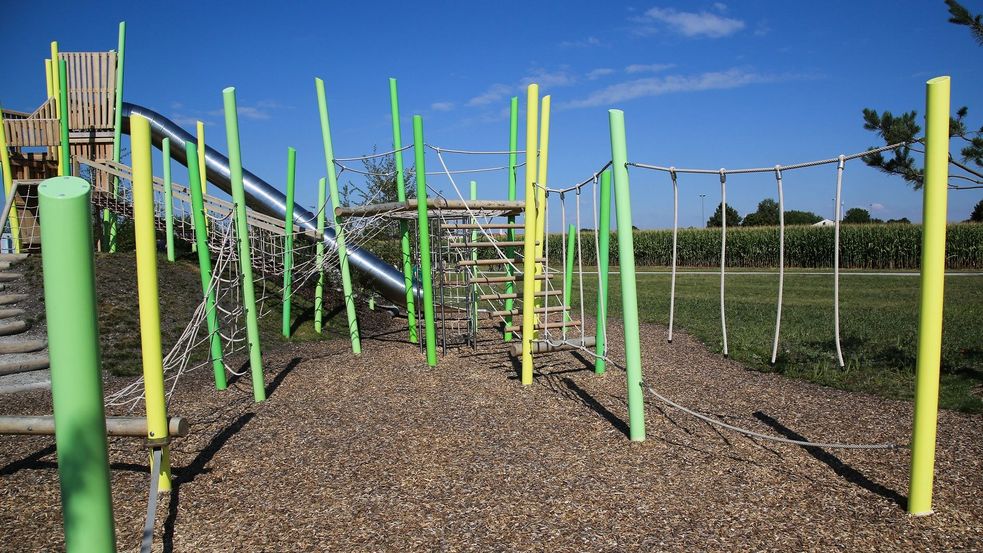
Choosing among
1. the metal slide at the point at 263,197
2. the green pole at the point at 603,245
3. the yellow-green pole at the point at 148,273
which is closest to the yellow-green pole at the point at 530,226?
the green pole at the point at 603,245

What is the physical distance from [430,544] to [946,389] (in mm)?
5359

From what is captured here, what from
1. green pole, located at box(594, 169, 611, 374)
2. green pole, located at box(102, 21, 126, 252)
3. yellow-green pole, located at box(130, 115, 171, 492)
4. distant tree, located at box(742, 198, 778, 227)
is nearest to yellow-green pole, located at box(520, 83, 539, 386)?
green pole, located at box(594, 169, 611, 374)

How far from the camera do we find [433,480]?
14.1 ft

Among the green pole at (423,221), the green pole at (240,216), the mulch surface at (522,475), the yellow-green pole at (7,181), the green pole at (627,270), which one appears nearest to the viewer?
the mulch surface at (522,475)

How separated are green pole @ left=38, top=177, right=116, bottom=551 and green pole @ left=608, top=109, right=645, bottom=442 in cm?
343

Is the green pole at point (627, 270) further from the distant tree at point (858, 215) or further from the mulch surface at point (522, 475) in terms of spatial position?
the distant tree at point (858, 215)

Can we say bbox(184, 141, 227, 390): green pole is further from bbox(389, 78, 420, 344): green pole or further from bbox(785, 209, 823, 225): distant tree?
bbox(785, 209, 823, 225): distant tree

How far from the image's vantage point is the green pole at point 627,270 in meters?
4.71

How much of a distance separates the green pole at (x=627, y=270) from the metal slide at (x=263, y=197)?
27.6 feet

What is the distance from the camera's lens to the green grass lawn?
21.8 ft

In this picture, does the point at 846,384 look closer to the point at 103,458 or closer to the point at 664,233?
the point at 103,458

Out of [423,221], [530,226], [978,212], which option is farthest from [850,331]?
[978,212]

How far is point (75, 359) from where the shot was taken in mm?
1759

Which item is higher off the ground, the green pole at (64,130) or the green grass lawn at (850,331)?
the green pole at (64,130)
